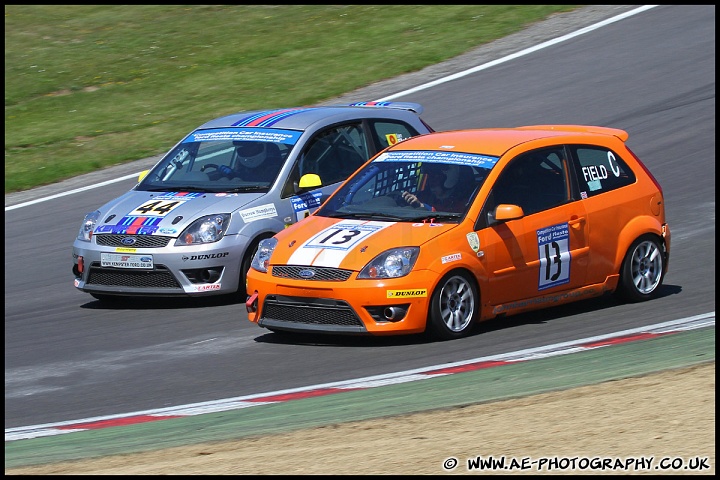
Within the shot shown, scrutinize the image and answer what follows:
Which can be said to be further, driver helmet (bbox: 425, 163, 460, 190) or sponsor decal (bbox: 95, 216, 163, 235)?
sponsor decal (bbox: 95, 216, 163, 235)

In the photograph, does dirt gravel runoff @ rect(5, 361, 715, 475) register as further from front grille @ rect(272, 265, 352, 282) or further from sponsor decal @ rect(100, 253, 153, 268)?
sponsor decal @ rect(100, 253, 153, 268)

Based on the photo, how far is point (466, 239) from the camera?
9406 millimetres

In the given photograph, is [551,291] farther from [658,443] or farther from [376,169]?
[658,443]

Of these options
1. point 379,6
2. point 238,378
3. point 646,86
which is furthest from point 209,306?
point 379,6

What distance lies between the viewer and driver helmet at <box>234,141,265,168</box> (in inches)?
463

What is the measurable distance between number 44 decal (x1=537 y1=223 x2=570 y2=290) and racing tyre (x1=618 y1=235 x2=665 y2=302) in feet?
2.22

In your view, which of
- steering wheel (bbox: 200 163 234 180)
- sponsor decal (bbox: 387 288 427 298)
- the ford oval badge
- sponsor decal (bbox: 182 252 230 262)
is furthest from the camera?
steering wheel (bbox: 200 163 234 180)

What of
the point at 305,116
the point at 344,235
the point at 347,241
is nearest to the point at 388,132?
the point at 305,116

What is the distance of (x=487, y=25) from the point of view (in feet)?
78.3

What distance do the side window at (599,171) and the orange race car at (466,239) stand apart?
0.01 metres

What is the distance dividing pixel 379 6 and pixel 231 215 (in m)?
16.4

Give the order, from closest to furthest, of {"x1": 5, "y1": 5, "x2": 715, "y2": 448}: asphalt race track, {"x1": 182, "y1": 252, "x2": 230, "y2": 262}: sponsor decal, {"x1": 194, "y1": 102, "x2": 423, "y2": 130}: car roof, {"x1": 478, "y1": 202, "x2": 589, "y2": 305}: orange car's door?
{"x1": 5, "y1": 5, "x2": 715, "y2": 448}: asphalt race track
{"x1": 478, "y1": 202, "x2": 589, "y2": 305}: orange car's door
{"x1": 182, "y1": 252, "x2": 230, "y2": 262}: sponsor decal
{"x1": 194, "y1": 102, "x2": 423, "y2": 130}: car roof

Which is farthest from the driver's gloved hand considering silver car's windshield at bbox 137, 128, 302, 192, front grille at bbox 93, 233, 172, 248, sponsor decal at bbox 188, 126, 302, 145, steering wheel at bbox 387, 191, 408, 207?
steering wheel at bbox 387, 191, 408, 207

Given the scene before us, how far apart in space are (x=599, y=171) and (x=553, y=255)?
99cm
